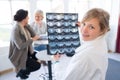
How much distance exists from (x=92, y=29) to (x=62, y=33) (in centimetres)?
81

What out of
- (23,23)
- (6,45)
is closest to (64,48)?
(23,23)

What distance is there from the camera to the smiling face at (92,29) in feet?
3.13

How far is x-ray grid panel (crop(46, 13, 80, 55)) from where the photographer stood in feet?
5.65

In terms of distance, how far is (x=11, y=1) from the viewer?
3266 mm

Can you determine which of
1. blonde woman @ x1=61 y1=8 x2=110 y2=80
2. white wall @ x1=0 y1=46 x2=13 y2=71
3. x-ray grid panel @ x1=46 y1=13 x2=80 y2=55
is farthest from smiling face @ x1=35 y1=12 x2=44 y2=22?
blonde woman @ x1=61 y1=8 x2=110 y2=80

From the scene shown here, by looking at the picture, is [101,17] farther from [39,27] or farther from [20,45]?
[39,27]

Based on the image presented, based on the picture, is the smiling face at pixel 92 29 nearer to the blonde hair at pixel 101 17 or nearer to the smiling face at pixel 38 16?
the blonde hair at pixel 101 17

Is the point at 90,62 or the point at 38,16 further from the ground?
the point at 38,16

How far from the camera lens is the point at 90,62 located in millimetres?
894

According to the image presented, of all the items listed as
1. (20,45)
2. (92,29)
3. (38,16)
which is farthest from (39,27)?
(92,29)

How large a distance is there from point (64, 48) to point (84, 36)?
2.46 feet

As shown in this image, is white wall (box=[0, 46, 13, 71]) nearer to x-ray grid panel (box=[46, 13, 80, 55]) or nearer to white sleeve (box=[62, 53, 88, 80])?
x-ray grid panel (box=[46, 13, 80, 55])

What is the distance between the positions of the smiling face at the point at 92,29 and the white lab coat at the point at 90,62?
0.03 meters

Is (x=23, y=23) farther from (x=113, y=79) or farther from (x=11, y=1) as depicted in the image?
(x=113, y=79)
